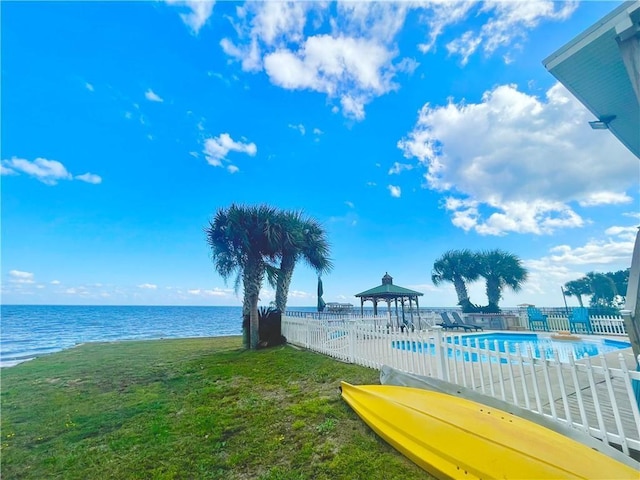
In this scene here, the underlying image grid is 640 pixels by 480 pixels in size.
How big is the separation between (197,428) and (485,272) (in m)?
28.0

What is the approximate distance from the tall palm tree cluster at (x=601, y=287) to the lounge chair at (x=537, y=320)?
1097cm

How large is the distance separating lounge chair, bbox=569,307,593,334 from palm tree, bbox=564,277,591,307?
24.2m

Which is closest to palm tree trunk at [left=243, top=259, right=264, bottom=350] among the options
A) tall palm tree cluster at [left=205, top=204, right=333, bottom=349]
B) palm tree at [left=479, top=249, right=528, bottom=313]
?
tall palm tree cluster at [left=205, top=204, right=333, bottom=349]

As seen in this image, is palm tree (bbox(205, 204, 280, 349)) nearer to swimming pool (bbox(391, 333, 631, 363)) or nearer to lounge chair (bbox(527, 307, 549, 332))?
swimming pool (bbox(391, 333, 631, 363))

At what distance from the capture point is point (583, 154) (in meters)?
10.6

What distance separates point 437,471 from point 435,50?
1301 centimetres

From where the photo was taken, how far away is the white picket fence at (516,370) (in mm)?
A: 3040

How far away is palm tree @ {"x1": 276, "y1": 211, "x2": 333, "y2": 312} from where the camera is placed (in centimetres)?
1230

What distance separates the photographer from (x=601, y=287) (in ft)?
92.6

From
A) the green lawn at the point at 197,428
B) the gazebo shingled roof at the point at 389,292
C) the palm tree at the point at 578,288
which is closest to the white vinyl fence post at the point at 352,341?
the green lawn at the point at 197,428

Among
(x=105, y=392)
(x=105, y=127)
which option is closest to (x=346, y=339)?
(x=105, y=392)

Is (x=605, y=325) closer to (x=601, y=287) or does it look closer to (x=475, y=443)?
(x=475, y=443)

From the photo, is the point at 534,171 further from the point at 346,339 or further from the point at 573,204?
the point at 346,339

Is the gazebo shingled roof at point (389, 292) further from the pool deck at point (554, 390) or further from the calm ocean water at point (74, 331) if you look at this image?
the calm ocean water at point (74, 331)
